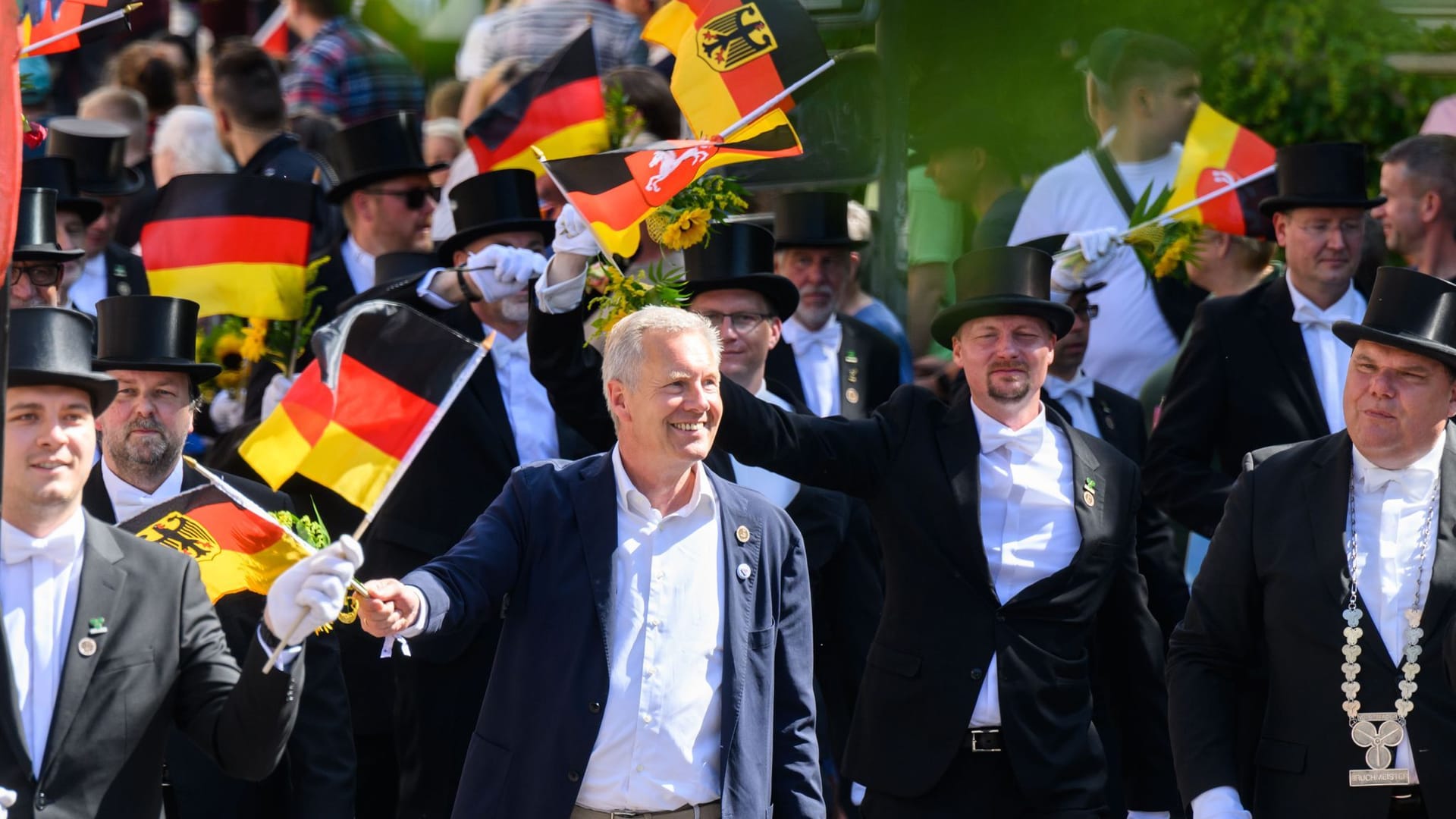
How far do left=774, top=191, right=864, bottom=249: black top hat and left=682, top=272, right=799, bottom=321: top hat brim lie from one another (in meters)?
1.26

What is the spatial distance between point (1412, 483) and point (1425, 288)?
1.87 feet

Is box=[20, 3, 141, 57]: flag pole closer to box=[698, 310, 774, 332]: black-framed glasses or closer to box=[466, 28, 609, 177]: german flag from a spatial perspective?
box=[466, 28, 609, 177]: german flag

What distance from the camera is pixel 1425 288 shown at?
5945 millimetres

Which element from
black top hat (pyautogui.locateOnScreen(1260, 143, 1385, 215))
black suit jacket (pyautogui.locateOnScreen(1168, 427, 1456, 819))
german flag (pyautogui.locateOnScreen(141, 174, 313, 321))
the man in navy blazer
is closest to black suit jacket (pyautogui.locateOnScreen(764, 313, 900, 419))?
black top hat (pyautogui.locateOnScreen(1260, 143, 1385, 215))

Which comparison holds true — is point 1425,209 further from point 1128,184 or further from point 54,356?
point 54,356

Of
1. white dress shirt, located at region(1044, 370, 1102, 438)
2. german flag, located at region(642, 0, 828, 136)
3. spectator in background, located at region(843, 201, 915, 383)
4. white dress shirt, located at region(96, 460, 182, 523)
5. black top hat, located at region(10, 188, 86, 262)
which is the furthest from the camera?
spectator in background, located at region(843, 201, 915, 383)

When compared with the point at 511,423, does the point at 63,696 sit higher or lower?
lower

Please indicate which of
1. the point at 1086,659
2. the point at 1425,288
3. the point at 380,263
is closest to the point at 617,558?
the point at 1086,659

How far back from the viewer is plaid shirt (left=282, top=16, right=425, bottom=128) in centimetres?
1222

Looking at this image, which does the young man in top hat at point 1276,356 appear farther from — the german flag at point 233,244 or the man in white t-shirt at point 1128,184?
the german flag at point 233,244

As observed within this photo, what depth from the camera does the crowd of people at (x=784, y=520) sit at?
527cm

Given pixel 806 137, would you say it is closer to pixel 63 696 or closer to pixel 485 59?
pixel 485 59

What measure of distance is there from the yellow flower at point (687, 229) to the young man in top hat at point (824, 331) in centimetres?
144

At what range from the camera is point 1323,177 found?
821 cm
